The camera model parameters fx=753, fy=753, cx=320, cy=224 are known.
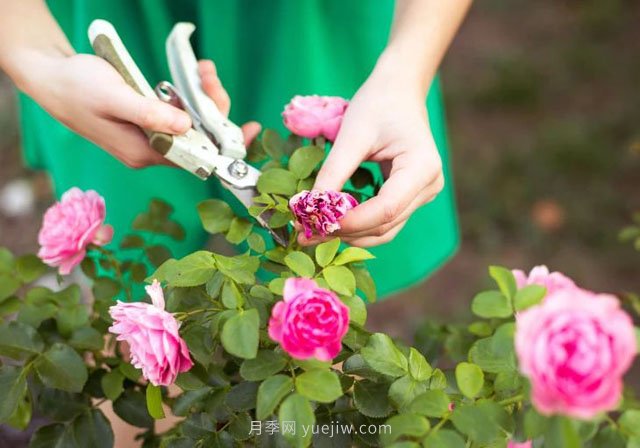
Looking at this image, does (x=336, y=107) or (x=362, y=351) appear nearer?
(x=362, y=351)

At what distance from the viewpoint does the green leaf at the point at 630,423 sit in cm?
67

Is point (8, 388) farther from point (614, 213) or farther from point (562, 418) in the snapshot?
point (614, 213)

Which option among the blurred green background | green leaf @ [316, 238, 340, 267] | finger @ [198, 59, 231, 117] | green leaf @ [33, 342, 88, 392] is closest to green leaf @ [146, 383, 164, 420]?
green leaf @ [33, 342, 88, 392]

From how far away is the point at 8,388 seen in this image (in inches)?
31.4

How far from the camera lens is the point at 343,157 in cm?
88

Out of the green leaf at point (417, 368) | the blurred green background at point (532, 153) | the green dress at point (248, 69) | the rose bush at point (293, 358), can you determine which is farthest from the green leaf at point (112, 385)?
the blurred green background at point (532, 153)

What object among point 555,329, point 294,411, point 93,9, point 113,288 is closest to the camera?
point 555,329

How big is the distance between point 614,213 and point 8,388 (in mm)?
2084

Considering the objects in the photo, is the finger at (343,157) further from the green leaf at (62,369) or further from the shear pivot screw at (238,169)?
the green leaf at (62,369)

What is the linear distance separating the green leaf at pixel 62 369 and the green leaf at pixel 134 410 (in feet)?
0.21

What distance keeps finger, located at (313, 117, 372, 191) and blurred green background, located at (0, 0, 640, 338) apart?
141cm

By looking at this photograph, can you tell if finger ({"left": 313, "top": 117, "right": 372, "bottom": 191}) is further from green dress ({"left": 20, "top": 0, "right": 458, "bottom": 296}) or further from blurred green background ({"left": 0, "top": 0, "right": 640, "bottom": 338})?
blurred green background ({"left": 0, "top": 0, "right": 640, "bottom": 338})

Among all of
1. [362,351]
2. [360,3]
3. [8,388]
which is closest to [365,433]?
[362,351]

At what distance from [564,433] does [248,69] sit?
1.00 metres
